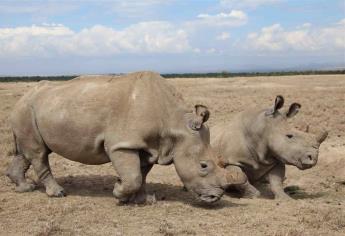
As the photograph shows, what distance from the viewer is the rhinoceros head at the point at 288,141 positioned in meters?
9.07

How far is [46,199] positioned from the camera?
8.62m

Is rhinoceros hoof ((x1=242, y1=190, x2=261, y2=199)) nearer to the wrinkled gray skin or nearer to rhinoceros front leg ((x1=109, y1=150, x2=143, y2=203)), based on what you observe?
the wrinkled gray skin

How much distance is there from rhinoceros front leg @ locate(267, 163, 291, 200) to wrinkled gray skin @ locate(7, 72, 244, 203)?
4.83 feet

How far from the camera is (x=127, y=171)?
8008 mm

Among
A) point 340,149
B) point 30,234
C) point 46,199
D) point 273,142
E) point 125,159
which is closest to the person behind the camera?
point 30,234

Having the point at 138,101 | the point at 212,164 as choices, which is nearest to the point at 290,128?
the point at 212,164

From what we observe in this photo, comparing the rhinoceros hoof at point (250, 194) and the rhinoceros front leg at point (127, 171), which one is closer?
the rhinoceros front leg at point (127, 171)

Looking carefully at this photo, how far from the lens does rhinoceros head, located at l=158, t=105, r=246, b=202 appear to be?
8188mm

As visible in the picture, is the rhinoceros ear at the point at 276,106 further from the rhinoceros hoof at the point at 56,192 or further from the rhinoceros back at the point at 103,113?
the rhinoceros hoof at the point at 56,192

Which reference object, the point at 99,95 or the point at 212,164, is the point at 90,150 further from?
the point at 212,164

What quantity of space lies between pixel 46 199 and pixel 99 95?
183 centimetres

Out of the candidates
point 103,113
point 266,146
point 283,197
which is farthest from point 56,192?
point 283,197

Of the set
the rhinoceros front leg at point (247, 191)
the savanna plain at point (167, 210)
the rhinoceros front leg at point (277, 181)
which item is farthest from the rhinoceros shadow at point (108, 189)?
the rhinoceros front leg at point (277, 181)

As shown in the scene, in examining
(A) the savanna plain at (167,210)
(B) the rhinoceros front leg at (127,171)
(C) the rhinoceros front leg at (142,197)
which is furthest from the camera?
(C) the rhinoceros front leg at (142,197)
